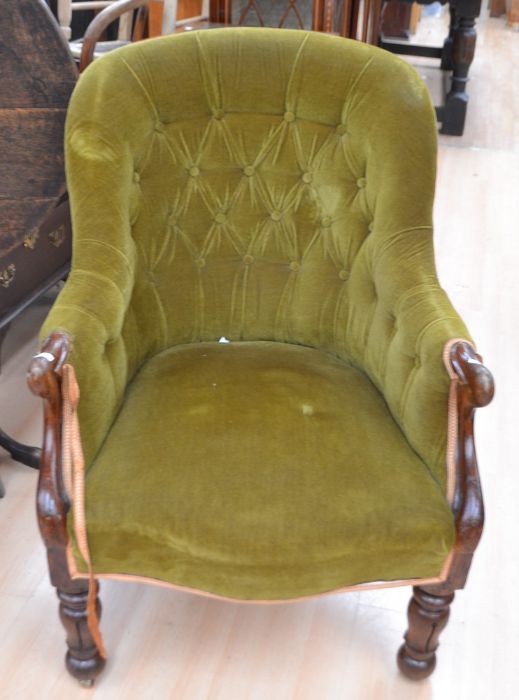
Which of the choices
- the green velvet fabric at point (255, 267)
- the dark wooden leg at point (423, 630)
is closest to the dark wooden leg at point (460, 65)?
the green velvet fabric at point (255, 267)

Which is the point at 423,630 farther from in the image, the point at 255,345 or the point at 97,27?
the point at 97,27

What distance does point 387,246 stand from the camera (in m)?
1.54

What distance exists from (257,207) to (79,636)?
2.89 feet

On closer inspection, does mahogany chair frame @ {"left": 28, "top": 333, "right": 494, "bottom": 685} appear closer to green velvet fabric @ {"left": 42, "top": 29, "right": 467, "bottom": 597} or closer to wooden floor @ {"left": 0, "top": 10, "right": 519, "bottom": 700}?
green velvet fabric @ {"left": 42, "top": 29, "right": 467, "bottom": 597}

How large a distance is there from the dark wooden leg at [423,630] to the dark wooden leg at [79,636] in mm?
546

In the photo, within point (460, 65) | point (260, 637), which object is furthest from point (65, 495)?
point (460, 65)

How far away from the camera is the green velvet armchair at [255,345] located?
126 centimetres

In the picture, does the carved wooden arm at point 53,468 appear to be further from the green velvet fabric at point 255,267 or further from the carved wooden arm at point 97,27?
the carved wooden arm at point 97,27

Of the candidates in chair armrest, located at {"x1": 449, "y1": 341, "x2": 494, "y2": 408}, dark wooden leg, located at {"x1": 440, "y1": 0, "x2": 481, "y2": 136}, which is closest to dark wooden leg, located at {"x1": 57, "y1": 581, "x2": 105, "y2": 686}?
chair armrest, located at {"x1": 449, "y1": 341, "x2": 494, "y2": 408}

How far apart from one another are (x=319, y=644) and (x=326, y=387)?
0.50 metres

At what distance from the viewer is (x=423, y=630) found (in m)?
1.40

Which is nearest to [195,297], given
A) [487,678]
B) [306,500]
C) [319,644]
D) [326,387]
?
[326,387]

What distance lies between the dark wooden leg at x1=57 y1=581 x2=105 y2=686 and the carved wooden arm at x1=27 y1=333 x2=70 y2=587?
5 cm

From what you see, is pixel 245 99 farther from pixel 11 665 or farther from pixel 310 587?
pixel 11 665
